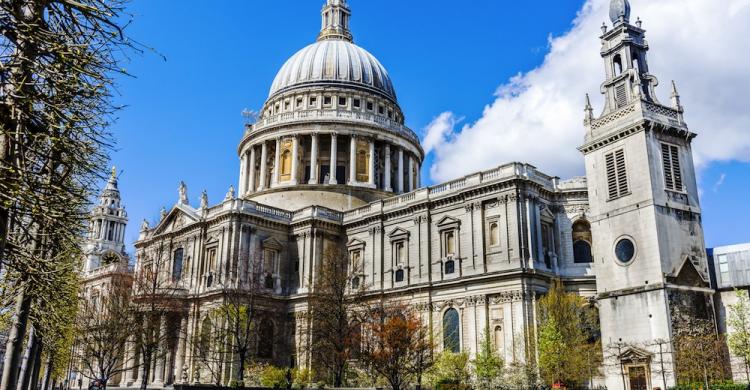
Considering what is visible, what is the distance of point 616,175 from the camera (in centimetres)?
4103

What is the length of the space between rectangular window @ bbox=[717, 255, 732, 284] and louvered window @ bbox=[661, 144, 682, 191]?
4.80 metres

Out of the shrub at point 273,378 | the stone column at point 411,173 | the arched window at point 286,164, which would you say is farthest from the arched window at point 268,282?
the stone column at point 411,173

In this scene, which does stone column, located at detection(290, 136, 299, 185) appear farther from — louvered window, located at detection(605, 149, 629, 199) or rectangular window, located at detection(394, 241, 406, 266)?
louvered window, located at detection(605, 149, 629, 199)

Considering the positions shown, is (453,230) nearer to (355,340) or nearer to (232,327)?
(355,340)

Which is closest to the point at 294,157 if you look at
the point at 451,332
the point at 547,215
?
the point at 451,332

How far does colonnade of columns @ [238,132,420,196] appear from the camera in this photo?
67875mm

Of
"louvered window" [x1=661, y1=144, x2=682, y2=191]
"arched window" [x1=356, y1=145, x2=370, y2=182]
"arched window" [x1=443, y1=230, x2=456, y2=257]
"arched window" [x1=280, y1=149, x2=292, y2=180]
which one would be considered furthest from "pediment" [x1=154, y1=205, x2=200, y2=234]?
"louvered window" [x1=661, y1=144, x2=682, y2=191]

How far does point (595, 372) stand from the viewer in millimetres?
39812

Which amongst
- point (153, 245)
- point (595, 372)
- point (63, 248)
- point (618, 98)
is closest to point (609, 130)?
point (618, 98)

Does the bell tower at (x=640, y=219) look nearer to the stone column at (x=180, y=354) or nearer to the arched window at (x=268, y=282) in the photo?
the arched window at (x=268, y=282)

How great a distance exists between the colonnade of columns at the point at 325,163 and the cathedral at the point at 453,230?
187 millimetres

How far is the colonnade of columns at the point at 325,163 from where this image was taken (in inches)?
2672

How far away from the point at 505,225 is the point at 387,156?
85.3ft

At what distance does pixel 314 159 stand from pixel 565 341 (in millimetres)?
34512
